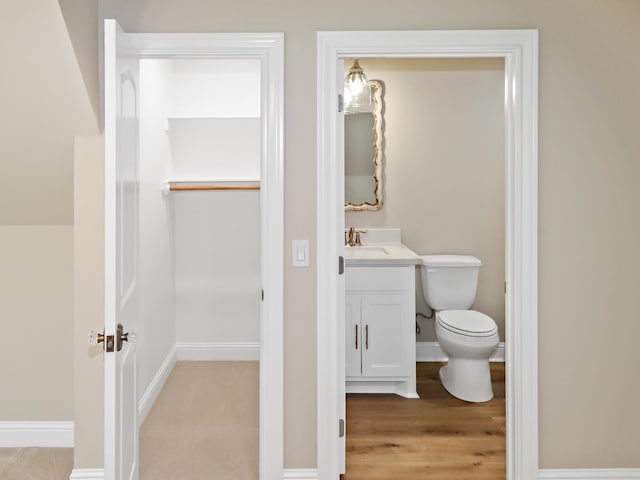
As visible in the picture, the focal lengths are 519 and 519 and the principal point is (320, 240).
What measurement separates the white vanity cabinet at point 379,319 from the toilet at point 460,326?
0.28 meters

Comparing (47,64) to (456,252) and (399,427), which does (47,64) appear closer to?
(399,427)

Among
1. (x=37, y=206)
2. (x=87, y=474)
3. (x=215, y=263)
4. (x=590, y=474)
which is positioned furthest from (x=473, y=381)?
(x=37, y=206)

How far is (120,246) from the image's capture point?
1.76m

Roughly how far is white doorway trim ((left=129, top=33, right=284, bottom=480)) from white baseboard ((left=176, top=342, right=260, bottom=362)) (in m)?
1.98

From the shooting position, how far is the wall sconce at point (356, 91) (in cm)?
370

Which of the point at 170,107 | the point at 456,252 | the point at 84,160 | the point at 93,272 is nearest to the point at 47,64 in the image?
the point at 84,160

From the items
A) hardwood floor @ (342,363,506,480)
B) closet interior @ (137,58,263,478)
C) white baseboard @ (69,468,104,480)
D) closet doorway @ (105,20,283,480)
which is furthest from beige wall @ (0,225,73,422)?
hardwood floor @ (342,363,506,480)

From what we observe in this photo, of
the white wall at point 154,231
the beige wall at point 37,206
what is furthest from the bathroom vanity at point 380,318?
the beige wall at point 37,206

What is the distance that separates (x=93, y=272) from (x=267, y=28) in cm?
127

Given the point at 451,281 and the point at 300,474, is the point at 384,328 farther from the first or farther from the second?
the point at 300,474

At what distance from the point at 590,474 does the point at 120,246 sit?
212cm

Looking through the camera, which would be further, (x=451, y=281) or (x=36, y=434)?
(x=451, y=281)

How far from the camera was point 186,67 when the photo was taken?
12.7 feet

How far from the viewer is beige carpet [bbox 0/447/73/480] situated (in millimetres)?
2391
